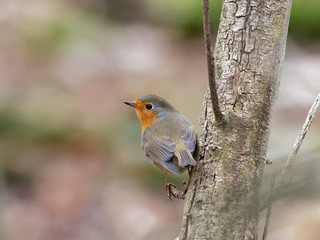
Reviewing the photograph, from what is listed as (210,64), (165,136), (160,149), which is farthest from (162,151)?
(210,64)

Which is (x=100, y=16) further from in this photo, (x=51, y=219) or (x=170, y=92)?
(x=51, y=219)

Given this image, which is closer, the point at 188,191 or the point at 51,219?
the point at 188,191

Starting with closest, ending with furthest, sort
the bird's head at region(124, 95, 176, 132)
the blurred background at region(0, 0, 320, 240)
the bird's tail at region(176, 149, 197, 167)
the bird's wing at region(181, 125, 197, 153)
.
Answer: the bird's tail at region(176, 149, 197, 167), the bird's wing at region(181, 125, 197, 153), the bird's head at region(124, 95, 176, 132), the blurred background at region(0, 0, 320, 240)

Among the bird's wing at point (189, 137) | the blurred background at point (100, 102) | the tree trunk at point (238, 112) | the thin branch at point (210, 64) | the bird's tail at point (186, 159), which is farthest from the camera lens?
the blurred background at point (100, 102)

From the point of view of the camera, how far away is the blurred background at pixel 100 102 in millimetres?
5324

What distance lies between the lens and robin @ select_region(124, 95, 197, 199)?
101 inches

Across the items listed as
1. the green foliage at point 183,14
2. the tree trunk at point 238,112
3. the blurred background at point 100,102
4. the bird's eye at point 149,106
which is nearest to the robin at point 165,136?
the bird's eye at point 149,106

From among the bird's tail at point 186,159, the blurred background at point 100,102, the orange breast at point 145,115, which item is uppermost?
the blurred background at point 100,102

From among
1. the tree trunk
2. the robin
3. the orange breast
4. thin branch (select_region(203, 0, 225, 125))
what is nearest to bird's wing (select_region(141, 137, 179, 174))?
the robin

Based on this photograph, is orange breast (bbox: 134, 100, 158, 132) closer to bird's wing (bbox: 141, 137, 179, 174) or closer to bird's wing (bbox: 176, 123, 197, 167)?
bird's wing (bbox: 141, 137, 179, 174)

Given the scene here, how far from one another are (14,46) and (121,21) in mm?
1551

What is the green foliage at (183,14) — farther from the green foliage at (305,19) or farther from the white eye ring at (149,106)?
the white eye ring at (149,106)

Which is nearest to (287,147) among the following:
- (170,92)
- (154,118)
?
(170,92)

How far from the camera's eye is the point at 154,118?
3379mm
